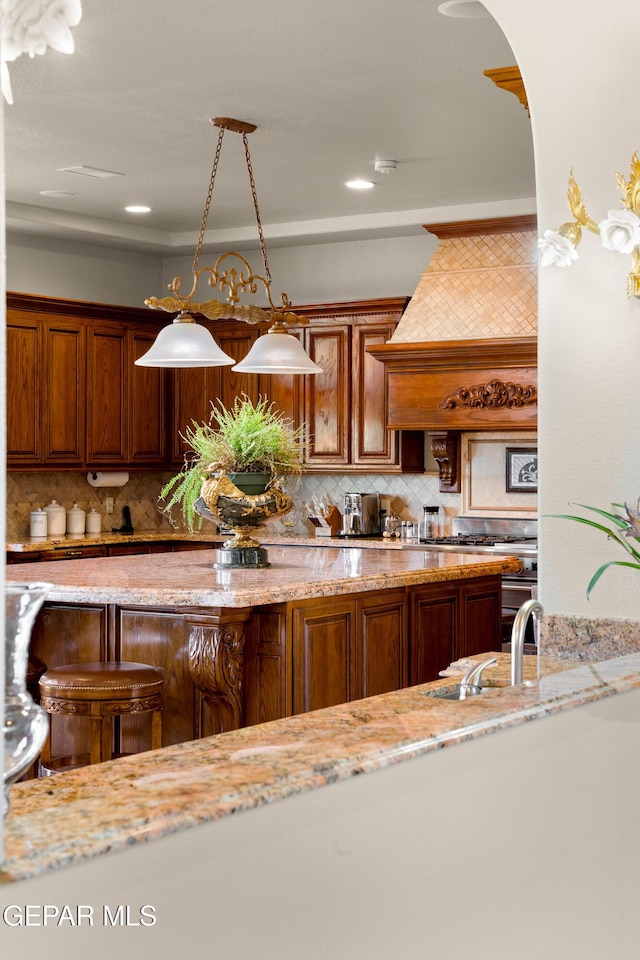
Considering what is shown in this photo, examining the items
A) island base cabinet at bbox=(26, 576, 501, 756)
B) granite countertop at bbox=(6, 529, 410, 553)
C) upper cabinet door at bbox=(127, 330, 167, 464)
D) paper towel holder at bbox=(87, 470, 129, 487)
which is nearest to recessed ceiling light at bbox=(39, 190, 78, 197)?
upper cabinet door at bbox=(127, 330, 167, 464)

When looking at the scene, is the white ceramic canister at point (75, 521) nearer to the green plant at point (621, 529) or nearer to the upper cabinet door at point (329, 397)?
the upper cabinet door at point (329, 397)

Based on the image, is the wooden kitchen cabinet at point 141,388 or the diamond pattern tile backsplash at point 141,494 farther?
the diamond pattern tile backsplash at point 141,494

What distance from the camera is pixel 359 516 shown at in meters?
7.25

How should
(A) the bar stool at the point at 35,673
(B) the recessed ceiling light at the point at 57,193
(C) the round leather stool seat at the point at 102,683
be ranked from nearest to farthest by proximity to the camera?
(C) the round leather stool seat at the point at 102,683 < (A) the bar stool at the point at 35,673 < (B) the recessed ceiling light at the point at 57,193

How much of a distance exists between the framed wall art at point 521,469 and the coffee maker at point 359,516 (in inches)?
34.6

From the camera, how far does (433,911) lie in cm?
159

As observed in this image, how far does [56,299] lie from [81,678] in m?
3.91

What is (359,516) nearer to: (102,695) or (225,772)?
(102,695)

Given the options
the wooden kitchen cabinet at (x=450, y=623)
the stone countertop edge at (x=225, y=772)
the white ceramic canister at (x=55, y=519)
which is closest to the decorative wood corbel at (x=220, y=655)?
the wooden kitchen cabinet at (x=450, y=623)

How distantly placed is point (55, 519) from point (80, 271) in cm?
164

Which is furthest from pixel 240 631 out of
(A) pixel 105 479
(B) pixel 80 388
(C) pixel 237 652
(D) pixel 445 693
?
(A) pixel 105 479

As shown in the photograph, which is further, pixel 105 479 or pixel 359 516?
pixel 105 479

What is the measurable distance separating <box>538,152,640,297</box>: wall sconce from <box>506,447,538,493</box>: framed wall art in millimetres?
4275

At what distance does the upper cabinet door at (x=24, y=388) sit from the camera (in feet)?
22.3
